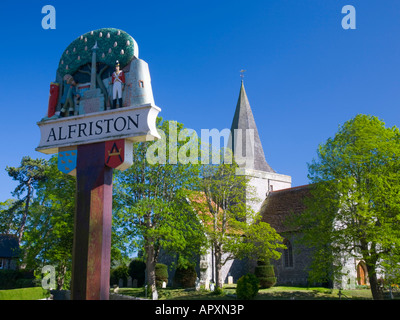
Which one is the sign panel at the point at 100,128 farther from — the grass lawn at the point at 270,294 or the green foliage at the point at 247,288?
the grass lawn at the point at 270,294

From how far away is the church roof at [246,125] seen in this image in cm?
4800

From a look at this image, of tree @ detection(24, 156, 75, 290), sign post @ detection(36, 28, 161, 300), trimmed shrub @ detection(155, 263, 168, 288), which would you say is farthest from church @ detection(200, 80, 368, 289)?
sign post @ detection(36, 28, 161, 300)

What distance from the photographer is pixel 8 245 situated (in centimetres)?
4891

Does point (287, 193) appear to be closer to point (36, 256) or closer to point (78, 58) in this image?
point (36, 256)

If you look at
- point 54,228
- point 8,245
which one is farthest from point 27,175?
point 54,228

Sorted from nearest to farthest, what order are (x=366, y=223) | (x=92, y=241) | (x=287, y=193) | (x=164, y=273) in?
(x=92, y=241), (x=366, y=223), (x=164, y=273), (x=287, y=193)

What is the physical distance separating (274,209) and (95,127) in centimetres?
3355

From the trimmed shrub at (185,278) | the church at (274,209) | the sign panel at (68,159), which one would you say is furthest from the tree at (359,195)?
the sign panel at (68,159)

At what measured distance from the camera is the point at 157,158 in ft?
92.3

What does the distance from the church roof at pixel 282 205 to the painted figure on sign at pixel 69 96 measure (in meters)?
30.0
